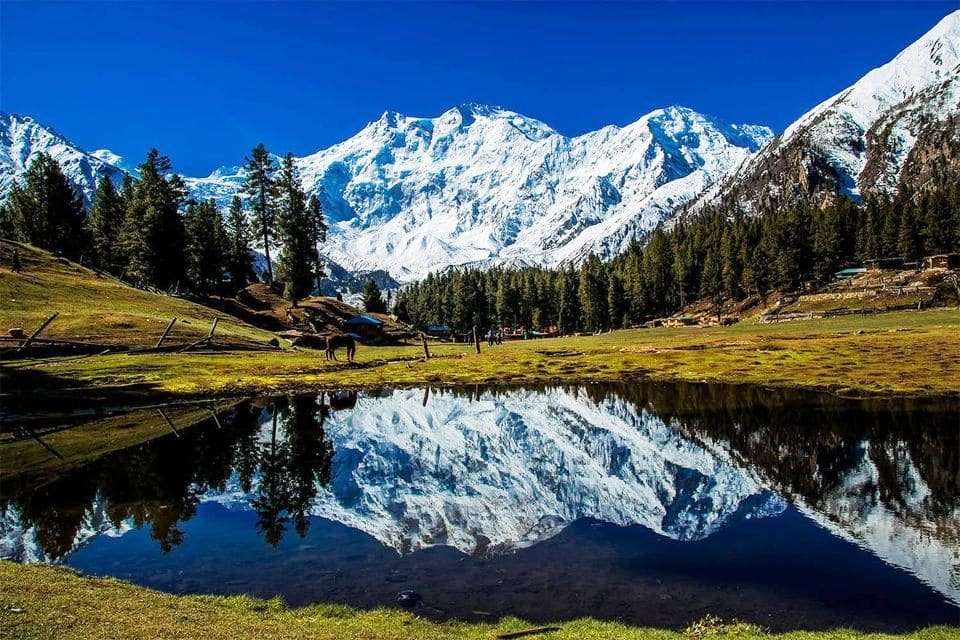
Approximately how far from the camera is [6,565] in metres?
15.4

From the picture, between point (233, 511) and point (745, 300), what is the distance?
17225 centimetres

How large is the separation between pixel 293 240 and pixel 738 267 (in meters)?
132

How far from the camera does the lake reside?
→ 54.2ft

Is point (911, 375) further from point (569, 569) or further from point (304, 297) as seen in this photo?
point (304, 297)

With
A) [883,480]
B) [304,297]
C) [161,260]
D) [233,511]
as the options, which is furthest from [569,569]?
[304,297]

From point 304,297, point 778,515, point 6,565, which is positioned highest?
point 304,297

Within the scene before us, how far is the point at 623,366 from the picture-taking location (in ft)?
221

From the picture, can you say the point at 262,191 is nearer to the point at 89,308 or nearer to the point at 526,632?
the point at 89,308

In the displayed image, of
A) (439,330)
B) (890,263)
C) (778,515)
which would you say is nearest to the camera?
(778,515)

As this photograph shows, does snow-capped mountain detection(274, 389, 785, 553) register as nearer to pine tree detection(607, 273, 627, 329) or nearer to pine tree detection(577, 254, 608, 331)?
pine tree detection(577, 254, 608, 331)

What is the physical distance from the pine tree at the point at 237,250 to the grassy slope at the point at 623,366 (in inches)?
1952

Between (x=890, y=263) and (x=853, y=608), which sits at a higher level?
(x=890, y=263)

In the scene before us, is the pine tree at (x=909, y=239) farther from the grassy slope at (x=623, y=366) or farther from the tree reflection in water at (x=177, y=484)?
the tree reflection in water at (x=177, y=484)

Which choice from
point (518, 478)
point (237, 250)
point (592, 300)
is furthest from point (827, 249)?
point (518, 478)
